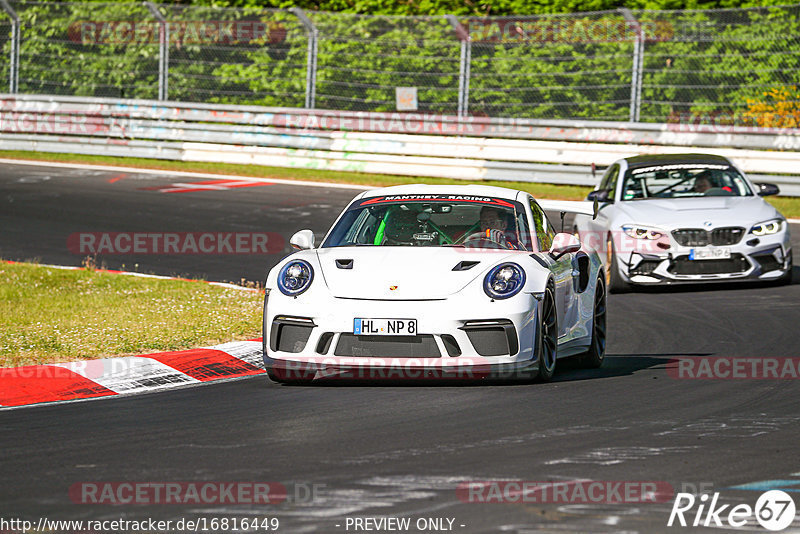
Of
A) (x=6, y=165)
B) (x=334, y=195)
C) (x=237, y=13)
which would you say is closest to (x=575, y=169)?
(x=334, y=195)

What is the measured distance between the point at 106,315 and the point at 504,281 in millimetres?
4132

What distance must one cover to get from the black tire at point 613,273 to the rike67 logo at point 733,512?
8686 millimetres

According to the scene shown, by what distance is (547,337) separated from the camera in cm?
848

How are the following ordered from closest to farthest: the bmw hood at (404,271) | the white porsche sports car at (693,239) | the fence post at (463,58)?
1. the bmw hood at (404,271)
2. the white porsche sports car at (693,239)
3. the fence post at (463,58)

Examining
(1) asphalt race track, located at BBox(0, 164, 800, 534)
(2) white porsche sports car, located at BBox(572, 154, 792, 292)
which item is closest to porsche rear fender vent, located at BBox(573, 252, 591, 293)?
(1) asphalt race track, located at BBox(0, 164, 800, 534)

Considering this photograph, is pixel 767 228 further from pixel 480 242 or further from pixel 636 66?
pixel 636 66

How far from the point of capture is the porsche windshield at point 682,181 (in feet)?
48.8

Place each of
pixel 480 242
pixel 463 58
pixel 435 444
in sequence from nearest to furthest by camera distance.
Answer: pixel 435 444 < pixel 480 242 < pixel 463 58

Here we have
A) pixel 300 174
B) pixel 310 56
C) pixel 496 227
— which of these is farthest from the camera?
pixel 300 174

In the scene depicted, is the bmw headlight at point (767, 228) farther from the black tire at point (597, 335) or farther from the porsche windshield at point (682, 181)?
the black tire at point (597, 335)

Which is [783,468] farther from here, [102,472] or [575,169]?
[575,169]

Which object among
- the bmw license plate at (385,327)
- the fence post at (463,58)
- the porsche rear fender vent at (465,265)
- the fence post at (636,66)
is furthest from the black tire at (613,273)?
the fence post at (463,58)

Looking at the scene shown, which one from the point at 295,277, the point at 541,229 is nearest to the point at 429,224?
the point at 541,229

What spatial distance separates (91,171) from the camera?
24.7m
